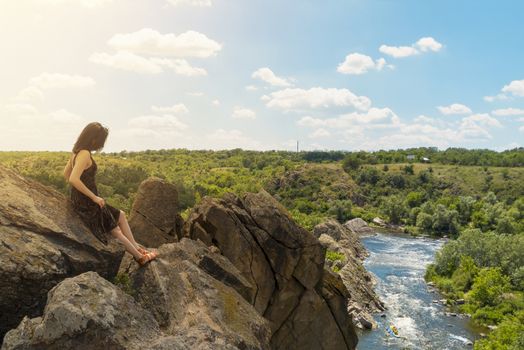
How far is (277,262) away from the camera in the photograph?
24.1m

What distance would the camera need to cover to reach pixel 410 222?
473 ft

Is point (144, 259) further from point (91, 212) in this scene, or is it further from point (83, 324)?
point (83, 324)

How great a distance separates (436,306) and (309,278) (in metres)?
48.2

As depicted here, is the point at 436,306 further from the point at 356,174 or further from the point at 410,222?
Result: the point at 356,174

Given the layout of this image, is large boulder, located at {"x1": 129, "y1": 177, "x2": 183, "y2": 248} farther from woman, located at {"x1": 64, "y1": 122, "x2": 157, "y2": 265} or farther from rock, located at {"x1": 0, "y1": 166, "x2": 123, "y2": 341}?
woman, located at {"x1": 64, "y1": 122, "x2": 157, "y2": 265}

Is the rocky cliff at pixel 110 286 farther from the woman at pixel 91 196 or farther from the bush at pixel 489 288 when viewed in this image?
the bush at pixel 489 288

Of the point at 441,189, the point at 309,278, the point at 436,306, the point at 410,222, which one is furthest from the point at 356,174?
the point at 309,278

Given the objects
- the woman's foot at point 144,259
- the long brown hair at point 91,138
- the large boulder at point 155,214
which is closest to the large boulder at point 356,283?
the large boulder at point 155,214

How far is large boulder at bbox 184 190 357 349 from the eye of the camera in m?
22.8

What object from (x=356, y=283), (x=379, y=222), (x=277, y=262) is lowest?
(x=379, y=222)

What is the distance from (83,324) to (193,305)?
11.0 ft

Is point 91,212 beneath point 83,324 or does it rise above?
above

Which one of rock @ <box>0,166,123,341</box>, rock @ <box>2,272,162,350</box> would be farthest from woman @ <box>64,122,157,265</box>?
rock @ <box>2,272,162,350</box>

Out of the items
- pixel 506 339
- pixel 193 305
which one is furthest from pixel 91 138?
pixel 506 339
